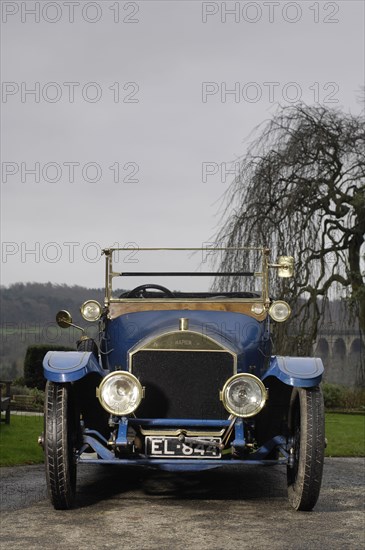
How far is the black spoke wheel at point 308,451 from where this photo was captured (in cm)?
603

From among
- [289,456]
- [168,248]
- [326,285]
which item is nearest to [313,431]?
[289,456]

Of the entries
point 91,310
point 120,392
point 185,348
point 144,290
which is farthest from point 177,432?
point 144,290

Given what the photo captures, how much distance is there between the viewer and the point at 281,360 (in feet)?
21.4

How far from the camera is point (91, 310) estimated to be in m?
7.54

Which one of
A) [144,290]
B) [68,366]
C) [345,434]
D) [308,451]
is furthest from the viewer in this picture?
[345,434]

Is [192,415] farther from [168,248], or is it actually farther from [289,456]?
[168,248]

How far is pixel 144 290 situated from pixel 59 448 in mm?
2198

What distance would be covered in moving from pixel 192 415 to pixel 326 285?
1201 cm

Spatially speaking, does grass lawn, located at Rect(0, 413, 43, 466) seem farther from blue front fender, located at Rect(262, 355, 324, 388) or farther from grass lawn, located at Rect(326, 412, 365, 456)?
blue front fender, located at Rect(262, 355, 324, 388)

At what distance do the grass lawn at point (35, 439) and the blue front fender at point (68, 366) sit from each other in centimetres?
298

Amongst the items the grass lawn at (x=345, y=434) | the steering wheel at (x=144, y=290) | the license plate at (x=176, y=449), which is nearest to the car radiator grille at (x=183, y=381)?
the license plate at (x=176, y=449)

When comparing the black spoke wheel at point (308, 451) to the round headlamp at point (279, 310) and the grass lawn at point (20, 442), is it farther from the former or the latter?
the grass lawn at point (20, 442)

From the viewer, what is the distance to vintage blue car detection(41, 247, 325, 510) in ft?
19.9

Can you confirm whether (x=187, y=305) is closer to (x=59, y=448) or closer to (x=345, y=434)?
(x=59, y=448)
